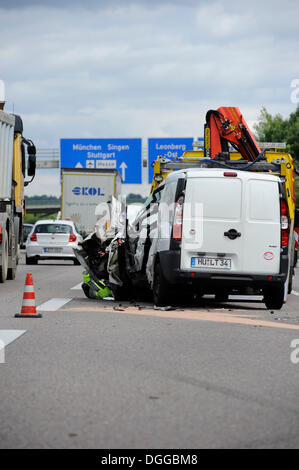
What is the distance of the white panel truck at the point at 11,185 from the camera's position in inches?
777

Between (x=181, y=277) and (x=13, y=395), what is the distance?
692 cm

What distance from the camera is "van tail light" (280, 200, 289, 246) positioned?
1339 cm

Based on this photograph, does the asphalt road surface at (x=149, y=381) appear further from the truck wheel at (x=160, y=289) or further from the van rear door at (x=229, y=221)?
the van rear door at (x=229, y=221)

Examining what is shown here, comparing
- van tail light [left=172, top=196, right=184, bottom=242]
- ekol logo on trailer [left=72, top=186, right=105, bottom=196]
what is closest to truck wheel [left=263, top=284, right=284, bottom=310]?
van tail light [left=172, top=196, right=184, bottom=242]

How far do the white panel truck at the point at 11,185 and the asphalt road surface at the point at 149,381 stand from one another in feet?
24.2

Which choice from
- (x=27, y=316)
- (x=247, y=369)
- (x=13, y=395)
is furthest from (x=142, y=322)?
(x=13, y=395)

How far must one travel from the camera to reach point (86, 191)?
128 ft

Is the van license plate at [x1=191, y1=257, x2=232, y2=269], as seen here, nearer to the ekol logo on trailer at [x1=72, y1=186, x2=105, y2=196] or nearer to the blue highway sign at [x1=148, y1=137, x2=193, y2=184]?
the ekol logo on trailer at [x1=72, y1=186, x2=105, y2=196]

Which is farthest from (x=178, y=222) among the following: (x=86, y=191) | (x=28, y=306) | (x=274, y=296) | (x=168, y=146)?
(x=168, y=146)

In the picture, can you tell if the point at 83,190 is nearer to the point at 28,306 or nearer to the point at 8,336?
the point at 28,306

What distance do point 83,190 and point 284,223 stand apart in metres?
26.2

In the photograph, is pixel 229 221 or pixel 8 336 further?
pixel 229 221

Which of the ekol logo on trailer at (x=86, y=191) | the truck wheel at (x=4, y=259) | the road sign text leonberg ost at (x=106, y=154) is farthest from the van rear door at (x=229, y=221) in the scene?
the road sign text leonberg ost at (x=106, y=154)

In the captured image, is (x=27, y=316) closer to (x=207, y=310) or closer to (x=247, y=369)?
(x=207, y=310)
